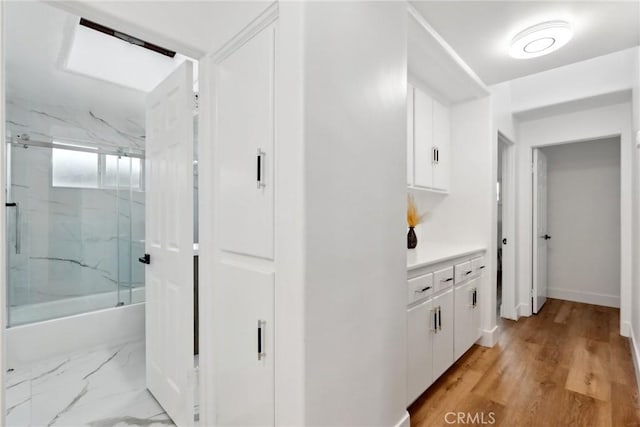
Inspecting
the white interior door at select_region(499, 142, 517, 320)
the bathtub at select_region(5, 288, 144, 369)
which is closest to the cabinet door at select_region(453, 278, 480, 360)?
the white interior door at select_region(499, 142, 517, 320)

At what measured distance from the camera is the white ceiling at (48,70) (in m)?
1.87

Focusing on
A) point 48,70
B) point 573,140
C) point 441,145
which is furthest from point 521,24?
point 48,70

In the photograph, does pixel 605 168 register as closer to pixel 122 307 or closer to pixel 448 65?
pixel 448 65

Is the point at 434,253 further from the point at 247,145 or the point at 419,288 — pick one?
the point at 247,145

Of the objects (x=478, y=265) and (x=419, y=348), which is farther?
(x=478, y=265)

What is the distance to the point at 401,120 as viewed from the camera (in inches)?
63.6

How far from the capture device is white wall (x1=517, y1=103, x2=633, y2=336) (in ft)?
10.0

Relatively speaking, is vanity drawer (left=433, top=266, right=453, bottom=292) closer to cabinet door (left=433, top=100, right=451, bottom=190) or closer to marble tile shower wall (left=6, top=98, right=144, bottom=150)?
cabinet door (left=433, top=100, right=451, bottom=190)

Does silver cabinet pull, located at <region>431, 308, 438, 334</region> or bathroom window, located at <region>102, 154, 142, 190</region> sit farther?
bathroom window, located at <region>102, 154, 142, 190</region>

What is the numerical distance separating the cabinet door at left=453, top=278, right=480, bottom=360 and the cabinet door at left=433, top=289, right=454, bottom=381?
10 centimetres

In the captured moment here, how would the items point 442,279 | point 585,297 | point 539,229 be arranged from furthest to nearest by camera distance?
point 585,297, point 539,229, point 442,279

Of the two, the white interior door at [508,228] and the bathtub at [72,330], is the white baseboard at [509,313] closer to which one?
the white interior door at [508,228]

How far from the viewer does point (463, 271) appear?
8.02ft

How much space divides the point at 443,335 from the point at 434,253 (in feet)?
1.98
